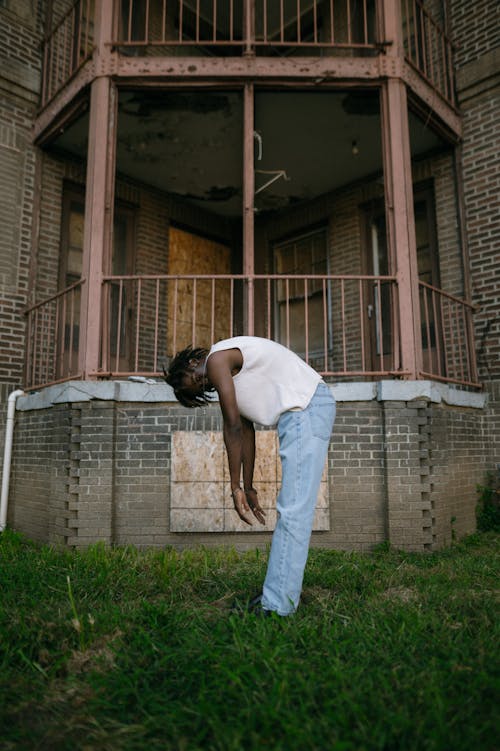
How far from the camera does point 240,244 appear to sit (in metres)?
9.42

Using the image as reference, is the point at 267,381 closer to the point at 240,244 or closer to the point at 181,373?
the point at 181,373

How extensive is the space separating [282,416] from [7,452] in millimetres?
4277

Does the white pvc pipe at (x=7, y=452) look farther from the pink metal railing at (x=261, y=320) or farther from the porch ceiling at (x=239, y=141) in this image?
the porch ceiling at (x=239, y=141)

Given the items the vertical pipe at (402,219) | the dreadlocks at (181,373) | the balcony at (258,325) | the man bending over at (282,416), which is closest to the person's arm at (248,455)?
the man bending over at (282,416)

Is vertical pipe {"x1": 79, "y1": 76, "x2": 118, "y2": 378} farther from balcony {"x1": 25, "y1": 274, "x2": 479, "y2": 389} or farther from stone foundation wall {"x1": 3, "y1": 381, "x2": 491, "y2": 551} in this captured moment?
stone foundation wall {"x1": 3, "y1": 381, "x2": 491, "y2": 551}

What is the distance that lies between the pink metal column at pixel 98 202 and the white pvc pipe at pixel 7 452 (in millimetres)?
1389

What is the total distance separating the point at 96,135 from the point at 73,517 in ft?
12.5

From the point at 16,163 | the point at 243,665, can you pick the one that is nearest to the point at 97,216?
the point at 16,163

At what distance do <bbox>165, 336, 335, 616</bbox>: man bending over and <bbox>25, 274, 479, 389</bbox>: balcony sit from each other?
2317 mm

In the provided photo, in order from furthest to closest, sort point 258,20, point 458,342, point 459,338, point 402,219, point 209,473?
point 258,20, point 458,342, point 459,338, point 402,219, point 209,473

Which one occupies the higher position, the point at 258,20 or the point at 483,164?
the point at 258,20

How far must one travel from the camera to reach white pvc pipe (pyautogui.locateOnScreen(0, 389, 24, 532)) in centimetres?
579

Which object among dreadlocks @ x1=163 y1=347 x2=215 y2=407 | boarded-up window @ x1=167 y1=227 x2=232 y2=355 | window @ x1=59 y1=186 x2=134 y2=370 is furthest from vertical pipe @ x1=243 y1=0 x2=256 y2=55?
dreadlocks @ x1=163 y1=347 x2=215 y2=407

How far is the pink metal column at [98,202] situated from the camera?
515 centimetres
